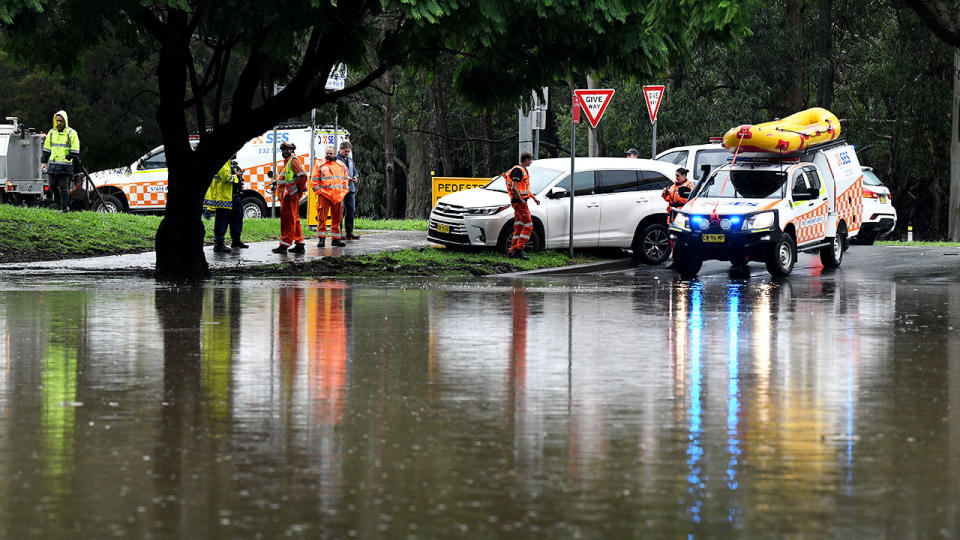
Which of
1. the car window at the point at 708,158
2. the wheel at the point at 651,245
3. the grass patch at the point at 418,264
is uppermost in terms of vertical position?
the car window at the point at 708,158

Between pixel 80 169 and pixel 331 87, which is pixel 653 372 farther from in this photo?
pixel 80 169

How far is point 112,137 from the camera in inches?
947

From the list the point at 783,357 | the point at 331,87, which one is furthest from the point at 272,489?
the point at 331,87

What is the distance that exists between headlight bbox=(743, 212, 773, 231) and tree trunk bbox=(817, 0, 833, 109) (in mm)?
28984

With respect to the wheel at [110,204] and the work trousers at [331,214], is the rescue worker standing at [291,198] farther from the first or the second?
the wheel at [110,204]

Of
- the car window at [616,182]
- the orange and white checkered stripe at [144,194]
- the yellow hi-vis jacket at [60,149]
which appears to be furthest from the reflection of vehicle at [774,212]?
the orange and white checkered stripe at [144,194]

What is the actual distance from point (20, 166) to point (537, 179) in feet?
58.8

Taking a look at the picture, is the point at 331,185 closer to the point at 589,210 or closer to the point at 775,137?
the point at 589,210

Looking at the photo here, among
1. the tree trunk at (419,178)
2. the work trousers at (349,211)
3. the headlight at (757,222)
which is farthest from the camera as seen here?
the tree trunk at (419,178)

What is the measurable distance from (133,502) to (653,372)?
548 cm

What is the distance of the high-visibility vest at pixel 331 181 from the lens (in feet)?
88.7

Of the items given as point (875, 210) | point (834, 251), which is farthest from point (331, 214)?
point (875, 210)

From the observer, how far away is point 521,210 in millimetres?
25797

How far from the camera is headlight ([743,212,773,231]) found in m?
23.9
